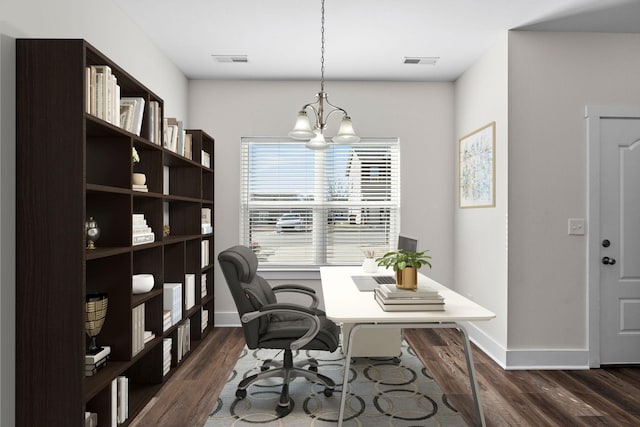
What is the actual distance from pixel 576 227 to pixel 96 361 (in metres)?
3.54

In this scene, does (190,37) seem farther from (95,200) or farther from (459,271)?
(459,271)

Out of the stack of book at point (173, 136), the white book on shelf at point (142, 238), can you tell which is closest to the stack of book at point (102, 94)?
the white book on shelf at point (142, 238)

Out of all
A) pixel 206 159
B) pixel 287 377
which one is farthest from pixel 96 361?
pixel 206 159

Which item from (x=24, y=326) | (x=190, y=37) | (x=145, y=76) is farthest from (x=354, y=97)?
(x=24, y=326)

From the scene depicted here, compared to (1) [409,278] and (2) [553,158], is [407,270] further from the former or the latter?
(2) [553,158]

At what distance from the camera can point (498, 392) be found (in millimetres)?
2820

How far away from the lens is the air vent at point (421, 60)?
3.84 m

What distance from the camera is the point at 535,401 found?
105 inches

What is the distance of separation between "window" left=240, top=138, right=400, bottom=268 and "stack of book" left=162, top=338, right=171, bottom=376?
1621mm

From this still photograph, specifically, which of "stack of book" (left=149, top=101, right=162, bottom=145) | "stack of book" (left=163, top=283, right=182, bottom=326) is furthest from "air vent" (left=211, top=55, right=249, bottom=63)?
"stack of book" (left=163, top=283, right=182, bottom=326)

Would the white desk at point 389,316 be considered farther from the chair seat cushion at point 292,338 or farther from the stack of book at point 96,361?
the stack of book at point 96,361

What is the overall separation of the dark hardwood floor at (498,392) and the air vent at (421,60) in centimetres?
274

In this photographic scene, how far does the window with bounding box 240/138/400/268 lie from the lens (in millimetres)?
4508

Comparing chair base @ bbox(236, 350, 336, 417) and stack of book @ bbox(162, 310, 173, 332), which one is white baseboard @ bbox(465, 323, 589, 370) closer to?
chair base @ bbox(236, 350, 336, 417)
